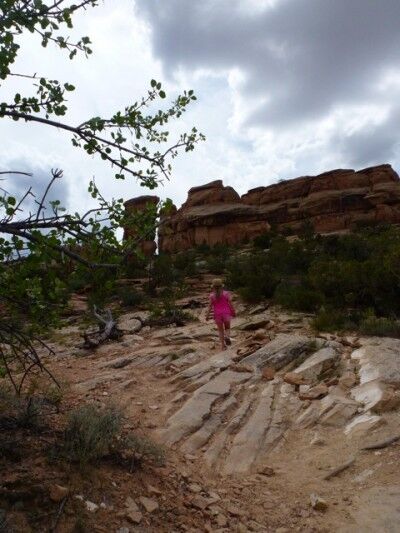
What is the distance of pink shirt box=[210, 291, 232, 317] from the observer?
867cm

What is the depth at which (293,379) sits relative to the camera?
664cm

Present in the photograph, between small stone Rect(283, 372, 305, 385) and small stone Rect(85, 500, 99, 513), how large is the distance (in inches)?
157

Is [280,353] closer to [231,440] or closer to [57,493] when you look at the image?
[231,440]

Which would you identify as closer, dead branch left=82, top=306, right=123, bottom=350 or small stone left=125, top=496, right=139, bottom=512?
small stone left=125, top=496, right=139, bottom=512

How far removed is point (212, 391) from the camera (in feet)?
21.0

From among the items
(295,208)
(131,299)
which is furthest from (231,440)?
(295,208)

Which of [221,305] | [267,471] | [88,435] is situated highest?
[221,305]

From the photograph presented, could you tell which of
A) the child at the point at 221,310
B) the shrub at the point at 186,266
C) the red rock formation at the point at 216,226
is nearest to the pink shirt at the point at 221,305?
the child at the point at 221,310

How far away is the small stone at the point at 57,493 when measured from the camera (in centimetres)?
314

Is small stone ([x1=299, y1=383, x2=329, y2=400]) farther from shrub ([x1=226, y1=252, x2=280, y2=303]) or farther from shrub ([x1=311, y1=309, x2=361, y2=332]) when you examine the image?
shrub ([x1=226, y1=252, x2=280, y2=303])

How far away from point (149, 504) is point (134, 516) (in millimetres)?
229

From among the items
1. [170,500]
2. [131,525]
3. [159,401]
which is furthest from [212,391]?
[131,525]

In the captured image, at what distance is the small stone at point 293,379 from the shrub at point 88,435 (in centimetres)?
317

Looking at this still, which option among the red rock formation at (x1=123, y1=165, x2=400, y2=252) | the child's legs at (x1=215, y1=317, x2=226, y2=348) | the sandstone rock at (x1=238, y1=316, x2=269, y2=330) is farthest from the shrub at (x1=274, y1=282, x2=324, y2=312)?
the red rock formation at (x1=123, y1=165, x2=400, y2=252)
